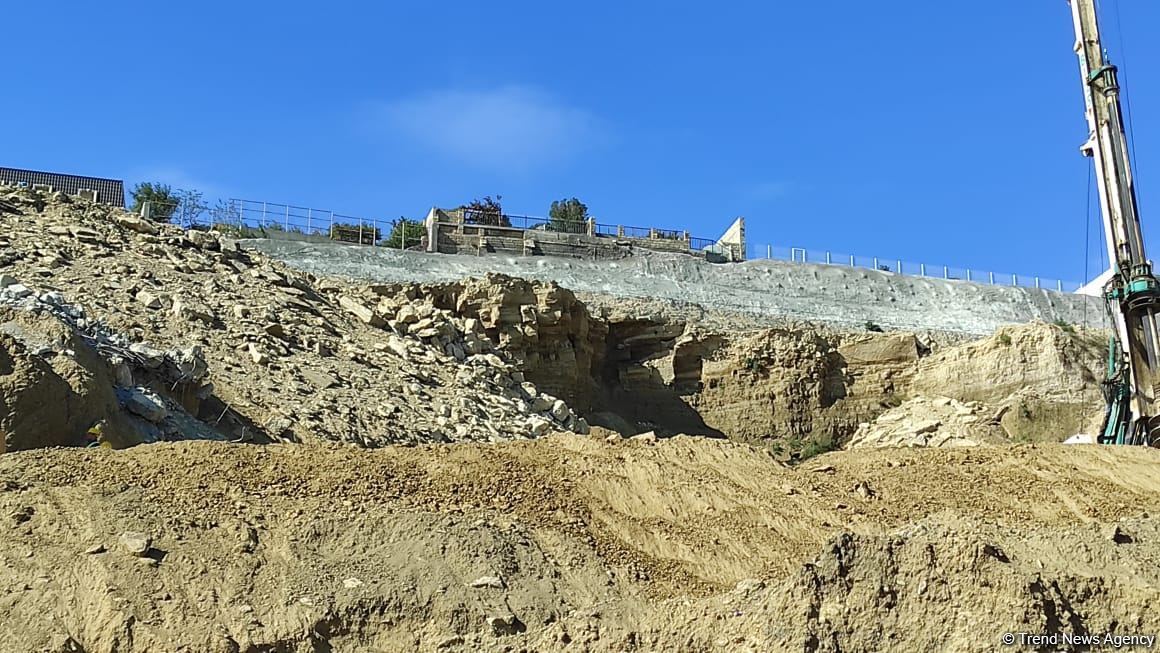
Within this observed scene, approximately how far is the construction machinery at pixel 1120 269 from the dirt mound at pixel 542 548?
619cm

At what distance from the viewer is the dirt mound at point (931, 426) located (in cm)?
2725

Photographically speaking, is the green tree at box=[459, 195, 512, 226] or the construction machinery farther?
the green tree at box=[459, 195, 512, 226]

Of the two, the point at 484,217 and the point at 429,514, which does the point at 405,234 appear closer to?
the point at 484,217

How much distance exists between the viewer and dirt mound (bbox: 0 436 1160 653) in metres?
6.06

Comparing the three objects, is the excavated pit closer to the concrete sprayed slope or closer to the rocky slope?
the rocky slope

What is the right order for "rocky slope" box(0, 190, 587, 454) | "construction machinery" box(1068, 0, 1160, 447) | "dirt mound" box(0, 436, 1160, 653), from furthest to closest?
"construction machinery" box(1068, 0, 1160, 447) < "rocky slope" box(0, 190, 587, 454) < "dirt mound" box(0, 436, 1160, 653)

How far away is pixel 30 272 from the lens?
1959 cm

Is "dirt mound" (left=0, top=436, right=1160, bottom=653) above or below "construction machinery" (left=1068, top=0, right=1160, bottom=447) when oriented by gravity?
below

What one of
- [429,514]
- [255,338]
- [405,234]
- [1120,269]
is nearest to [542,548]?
[429,514]

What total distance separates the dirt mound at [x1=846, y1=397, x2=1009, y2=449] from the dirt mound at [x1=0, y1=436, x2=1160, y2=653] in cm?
1565

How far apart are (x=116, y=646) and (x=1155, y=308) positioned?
14778mm

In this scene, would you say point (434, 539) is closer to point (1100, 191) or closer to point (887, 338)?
point (1100, 191)

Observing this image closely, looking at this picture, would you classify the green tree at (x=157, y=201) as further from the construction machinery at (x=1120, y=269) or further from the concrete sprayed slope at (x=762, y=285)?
the construction machinery at (x=1120, y=269)

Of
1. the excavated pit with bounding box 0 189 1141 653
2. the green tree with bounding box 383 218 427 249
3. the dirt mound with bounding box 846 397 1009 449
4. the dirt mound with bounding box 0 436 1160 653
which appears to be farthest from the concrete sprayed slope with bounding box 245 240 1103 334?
the dirt mound with bounding box 0 436 1160 653
